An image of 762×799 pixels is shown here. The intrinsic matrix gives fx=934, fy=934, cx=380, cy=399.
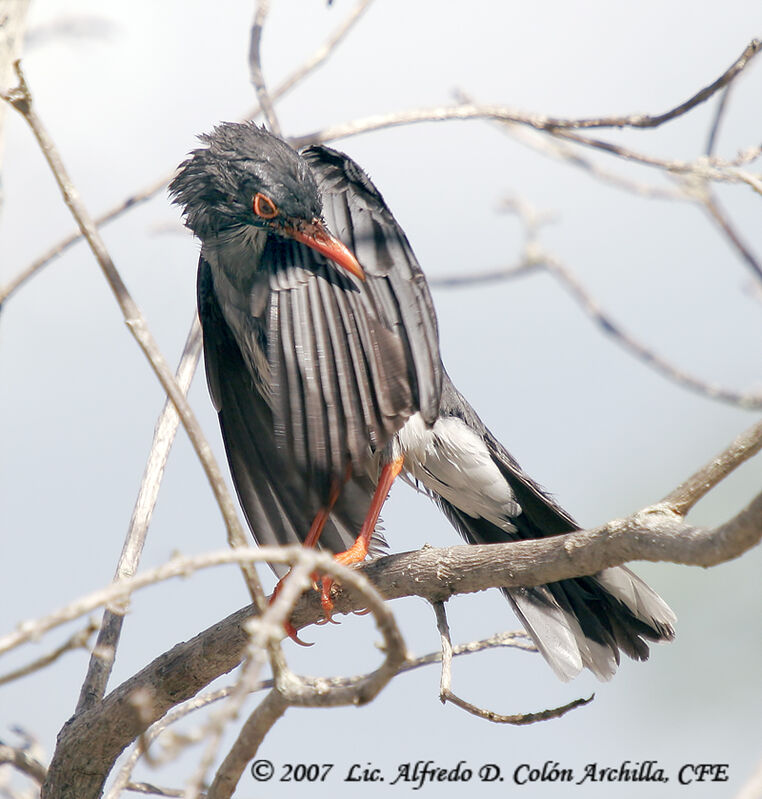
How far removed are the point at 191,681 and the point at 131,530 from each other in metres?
0.55

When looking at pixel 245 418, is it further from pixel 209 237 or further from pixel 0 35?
pixel 0 35

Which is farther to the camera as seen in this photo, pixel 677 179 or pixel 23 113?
pixel 677 179

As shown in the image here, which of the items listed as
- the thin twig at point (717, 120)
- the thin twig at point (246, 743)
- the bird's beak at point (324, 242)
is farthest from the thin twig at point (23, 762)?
the thin twig at point (717, 120)

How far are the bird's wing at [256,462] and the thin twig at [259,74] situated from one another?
0.68 meters

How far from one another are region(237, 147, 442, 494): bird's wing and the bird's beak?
0.04 meters

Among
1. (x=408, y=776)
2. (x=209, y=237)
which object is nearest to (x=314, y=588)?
(x=408, y=776)

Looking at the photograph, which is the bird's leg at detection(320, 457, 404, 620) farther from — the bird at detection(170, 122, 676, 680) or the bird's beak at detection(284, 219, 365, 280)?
the bird's beak at detection(284, 219, 365, 280)

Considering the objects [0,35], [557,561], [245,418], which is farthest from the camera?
[245,418]

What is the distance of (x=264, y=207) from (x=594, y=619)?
2079 millimetres

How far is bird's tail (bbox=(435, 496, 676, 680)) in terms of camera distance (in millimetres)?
3420

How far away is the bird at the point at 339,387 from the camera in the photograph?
133 inches

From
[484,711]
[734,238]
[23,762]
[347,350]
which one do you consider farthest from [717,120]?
[23,762]

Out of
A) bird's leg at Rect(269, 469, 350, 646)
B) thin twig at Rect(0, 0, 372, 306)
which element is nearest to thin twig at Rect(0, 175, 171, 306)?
thin twig at Rect(0, 0, 372, 306)

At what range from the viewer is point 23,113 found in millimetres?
2072
